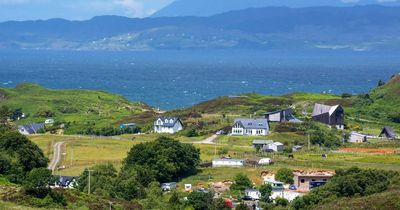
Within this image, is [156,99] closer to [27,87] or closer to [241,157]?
[27,87]

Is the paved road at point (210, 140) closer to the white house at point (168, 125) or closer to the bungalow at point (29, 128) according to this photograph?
the white house at point (168, 125)

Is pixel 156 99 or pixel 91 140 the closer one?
pixel 91 140

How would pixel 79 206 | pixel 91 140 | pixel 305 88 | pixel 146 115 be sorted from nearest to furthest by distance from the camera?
pixel 79 206 → pixel 91 140 → pixel 146 115 → pixel 305 88

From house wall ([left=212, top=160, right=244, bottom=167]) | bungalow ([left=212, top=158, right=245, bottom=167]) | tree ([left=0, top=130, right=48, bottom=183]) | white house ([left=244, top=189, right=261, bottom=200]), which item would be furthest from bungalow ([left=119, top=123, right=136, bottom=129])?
white house ([left=244, top=189, right=261, bottom=200])

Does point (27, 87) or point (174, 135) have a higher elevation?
point (27, 87)

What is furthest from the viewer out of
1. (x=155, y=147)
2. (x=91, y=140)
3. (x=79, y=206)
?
(x=91, y=140)

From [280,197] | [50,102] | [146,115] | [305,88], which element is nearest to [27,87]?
[50,102]

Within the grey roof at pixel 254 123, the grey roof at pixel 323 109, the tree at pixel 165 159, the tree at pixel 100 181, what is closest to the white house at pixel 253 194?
the tree at pixel 165 159
